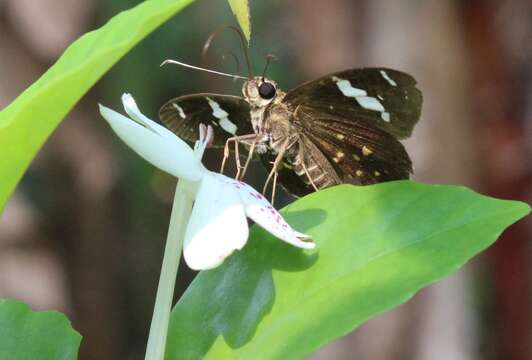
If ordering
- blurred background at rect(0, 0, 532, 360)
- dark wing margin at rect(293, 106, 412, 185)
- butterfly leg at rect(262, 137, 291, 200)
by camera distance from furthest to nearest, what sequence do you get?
1. blurred background at rect(0, 0, 532, 360)
2. dark wing margin at rect(293, 106, 412, 185)
3. butterfly leg at rect(262, 137, 291, 200)

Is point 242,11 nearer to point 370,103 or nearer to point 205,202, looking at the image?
point 205,202

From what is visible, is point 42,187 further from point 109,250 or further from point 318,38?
point 318,38

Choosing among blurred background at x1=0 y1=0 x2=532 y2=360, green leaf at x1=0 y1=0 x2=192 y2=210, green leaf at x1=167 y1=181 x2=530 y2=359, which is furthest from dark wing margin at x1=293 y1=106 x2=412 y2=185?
blurred background at x1=0 y1=0 x2=532 y2=360

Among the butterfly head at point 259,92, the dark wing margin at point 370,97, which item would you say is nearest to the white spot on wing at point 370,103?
the dark wing margin at point 370,97

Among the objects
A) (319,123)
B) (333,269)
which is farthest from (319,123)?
(333,269)

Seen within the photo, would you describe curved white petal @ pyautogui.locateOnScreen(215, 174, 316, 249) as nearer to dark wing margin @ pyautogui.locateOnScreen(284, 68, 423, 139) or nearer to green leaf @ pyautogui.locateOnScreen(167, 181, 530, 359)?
green leaf @ pyautogui.locateOnScreen(167, 181, 530, 359)

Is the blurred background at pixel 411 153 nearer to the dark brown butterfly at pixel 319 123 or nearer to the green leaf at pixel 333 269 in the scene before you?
the dark brown butterfly at pixel 319 123
